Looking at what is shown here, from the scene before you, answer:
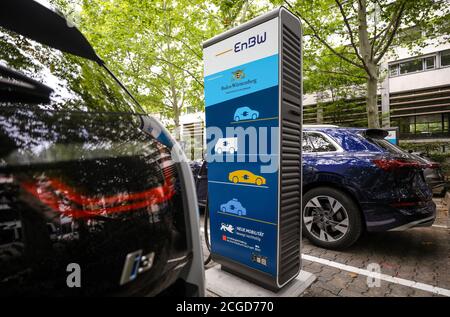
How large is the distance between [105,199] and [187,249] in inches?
17.4

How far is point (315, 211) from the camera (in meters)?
3.84

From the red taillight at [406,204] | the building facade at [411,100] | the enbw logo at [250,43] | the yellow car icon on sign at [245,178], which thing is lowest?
the red taillight at [406,204]

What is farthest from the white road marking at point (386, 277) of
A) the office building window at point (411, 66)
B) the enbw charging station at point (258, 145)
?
the office building window at point (411, 66)

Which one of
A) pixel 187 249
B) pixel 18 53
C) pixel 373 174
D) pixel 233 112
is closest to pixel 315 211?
pixel 373 174

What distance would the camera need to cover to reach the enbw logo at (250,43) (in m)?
2.36

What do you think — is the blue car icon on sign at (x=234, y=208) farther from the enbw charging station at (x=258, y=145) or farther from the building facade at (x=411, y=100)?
the building facade at (x=411, y=100)

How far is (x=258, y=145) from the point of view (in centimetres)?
246

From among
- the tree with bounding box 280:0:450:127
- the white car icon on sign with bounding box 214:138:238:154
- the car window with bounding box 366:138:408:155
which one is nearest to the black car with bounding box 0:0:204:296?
the white car icon on sign with bounding box 214:138:238:154

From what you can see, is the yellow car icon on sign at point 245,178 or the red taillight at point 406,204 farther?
the red taillight at point 406,204

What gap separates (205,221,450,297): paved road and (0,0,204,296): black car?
2.10 metres

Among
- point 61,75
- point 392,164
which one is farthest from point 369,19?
point 61,75

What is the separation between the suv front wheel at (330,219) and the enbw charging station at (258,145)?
1.22m
